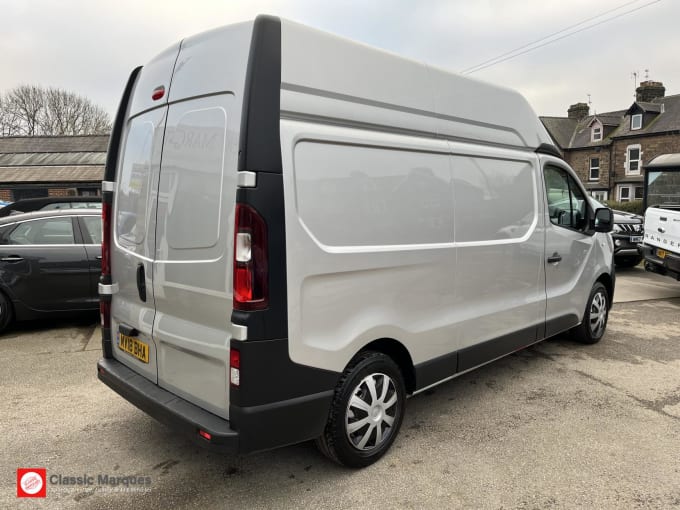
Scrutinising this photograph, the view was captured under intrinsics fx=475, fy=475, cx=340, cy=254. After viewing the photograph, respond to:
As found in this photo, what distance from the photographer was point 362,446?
2783mm

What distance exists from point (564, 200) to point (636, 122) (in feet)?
108

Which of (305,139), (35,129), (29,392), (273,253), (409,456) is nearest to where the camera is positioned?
(273,253)

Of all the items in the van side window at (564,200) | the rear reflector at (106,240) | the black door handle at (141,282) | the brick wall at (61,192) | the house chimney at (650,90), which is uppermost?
the house chimney at (650,90)

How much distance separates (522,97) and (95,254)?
491cm

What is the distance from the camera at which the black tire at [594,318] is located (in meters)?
4.98

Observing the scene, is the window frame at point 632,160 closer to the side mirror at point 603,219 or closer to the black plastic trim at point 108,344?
the side mirror at point 603,219

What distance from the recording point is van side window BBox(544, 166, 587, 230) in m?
4.20

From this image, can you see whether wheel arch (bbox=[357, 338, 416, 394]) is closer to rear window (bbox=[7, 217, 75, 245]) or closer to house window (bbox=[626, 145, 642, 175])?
rear window (bbox=[7, 217, 75, 245])

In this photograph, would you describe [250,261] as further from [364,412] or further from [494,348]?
[494,348]

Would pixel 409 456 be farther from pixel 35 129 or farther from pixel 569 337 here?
pixel 35 129

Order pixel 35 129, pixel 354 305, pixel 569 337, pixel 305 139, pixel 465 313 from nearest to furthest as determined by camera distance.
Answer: pixel 305 139 → pixel 354 305 → pixel 465 313 → pixel 569 337 → pixel 35 129

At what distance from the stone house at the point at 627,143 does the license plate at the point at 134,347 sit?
97.9 ft

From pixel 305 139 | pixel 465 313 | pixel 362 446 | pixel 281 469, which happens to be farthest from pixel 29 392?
pixel 465 313

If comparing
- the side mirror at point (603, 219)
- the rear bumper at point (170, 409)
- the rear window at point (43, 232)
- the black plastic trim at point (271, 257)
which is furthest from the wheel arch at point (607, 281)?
the rear window at point (43, 232)
